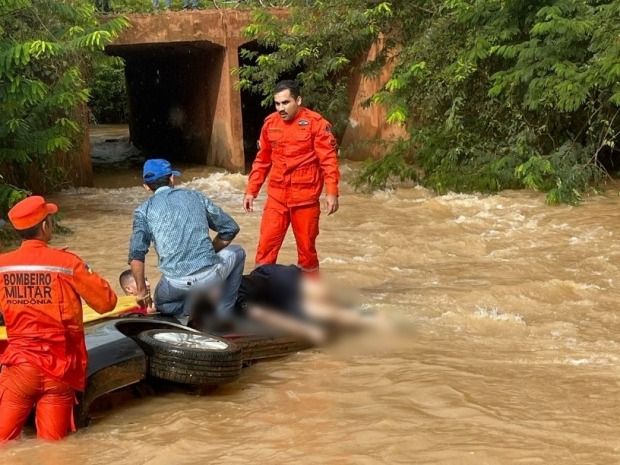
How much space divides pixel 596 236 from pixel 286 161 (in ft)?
16.0

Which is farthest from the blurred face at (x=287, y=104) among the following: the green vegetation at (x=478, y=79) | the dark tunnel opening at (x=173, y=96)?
the dark tunnel opening at (x=173, y=96)

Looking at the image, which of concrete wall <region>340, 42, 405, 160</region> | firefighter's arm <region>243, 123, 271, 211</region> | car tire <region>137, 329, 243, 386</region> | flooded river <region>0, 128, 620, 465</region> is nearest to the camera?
flooded river <region>0, 128, 620, 465</region>

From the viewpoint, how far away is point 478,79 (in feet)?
46.8

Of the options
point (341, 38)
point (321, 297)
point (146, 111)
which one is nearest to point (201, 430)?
point (321, 297)

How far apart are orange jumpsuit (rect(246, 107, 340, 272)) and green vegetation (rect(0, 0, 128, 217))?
11.3 ft

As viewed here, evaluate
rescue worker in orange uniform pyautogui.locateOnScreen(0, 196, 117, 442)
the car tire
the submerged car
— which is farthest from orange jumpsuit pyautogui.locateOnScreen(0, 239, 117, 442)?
the car tire

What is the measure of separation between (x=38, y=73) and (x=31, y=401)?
26.6 ft

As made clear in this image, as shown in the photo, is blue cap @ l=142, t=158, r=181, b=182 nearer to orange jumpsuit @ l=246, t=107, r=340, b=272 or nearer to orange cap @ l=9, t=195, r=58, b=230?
orange cap @ l=9, t=195, r=58, b=230

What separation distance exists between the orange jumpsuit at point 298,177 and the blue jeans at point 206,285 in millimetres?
1416

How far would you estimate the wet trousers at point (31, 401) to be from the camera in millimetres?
4484

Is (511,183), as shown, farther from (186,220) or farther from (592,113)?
(186,220)

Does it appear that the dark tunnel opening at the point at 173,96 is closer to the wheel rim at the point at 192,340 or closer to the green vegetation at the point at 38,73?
the green vegetation at the point at 38,73

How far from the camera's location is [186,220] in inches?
220

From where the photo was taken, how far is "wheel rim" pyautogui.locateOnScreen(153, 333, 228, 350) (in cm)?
527
